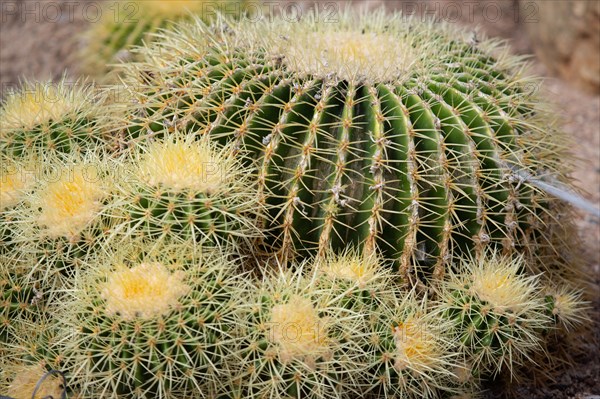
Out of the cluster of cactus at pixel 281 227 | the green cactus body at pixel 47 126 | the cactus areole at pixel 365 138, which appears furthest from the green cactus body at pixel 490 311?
the green cactus body at pixel 47 126

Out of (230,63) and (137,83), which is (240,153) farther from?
(137,83)

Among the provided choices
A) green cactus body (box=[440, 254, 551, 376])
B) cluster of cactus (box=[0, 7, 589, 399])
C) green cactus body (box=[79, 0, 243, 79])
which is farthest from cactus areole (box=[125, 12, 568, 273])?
green cactus body (box=[79, 0, 243, 79])

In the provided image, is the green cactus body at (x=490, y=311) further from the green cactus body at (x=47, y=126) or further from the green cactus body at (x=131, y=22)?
the green cactus body at (x=131, y=22)

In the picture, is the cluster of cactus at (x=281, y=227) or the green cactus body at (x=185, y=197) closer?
the cluster of cactus at (x=281, y=227)

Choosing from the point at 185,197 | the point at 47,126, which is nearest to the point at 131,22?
the point at 47,126

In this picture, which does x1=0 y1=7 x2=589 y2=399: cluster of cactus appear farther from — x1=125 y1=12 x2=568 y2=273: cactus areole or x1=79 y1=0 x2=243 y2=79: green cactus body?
x1=79 y1=0 x2=243 y2=79: green cactus body
